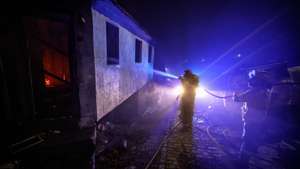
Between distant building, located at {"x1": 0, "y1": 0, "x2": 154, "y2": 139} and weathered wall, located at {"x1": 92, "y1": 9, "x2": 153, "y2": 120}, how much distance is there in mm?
32

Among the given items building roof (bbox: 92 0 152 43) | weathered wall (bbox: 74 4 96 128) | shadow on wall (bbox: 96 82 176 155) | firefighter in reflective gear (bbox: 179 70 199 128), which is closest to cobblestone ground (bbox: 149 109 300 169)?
firefighter in reflective gear (bbox: 179 70 199 128)

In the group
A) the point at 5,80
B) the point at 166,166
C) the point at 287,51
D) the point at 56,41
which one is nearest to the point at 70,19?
the point at 5,80

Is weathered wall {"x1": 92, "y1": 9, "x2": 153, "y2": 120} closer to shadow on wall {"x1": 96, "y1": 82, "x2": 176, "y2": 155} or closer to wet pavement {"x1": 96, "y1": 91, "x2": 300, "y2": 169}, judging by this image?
shadow on wall {"x1": 96, "y1": 82, "x2": 176, "y2": 155}

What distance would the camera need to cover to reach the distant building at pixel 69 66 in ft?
13.8

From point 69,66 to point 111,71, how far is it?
1.96 metres

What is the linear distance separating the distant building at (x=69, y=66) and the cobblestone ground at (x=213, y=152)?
300 cm

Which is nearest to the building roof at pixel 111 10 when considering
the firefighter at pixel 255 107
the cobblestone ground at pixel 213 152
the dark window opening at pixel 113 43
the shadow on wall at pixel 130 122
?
the dark window opening at pixel 113 43

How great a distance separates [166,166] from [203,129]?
3.75 meters

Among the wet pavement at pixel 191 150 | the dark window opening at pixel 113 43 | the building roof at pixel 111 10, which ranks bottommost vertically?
the wet pavement at pixel 191 150

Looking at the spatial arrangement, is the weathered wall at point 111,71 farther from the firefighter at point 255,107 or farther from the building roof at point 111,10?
the firefighter at point 255,107

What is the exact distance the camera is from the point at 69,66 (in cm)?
491

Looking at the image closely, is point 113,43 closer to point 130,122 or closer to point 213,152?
point 130,122

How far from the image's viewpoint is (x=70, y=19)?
4.59 metres

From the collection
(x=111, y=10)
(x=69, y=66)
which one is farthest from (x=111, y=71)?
(x=111, y=10)
